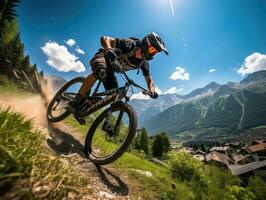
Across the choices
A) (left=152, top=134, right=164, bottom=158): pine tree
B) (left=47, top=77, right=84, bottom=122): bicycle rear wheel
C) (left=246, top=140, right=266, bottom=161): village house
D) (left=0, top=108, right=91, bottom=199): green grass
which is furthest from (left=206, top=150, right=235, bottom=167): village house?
(left=0, top=108, right=91, bottom=199): green grass

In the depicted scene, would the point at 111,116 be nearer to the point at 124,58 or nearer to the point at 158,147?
the point at 124,58

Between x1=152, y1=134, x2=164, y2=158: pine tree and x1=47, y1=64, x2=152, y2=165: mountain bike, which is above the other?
x1=152, y1=134, x2=164, y2=158: pine tree

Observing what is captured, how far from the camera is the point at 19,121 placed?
3.57 m

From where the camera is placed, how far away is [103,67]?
638 centimetres

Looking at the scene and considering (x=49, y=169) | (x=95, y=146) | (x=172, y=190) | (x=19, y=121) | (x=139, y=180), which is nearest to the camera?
(x=49, y=169)

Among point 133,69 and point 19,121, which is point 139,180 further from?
point 19,121

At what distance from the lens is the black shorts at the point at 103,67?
21.2ft

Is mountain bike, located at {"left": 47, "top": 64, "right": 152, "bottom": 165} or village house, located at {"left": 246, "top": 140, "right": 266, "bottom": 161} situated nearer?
mountain bike, located at {"left": 47, "top": 64, "right": 152, "bottom": 165}

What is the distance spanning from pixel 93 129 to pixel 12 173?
4859 mm

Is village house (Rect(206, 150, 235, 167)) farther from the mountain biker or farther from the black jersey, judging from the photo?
the black jersey

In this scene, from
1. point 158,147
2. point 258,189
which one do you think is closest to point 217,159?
point 158,147

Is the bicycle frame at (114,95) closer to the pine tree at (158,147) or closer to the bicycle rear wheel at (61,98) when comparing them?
the bicycle rear wheel at (61,98)

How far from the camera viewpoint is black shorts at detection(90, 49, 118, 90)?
21.2 ft

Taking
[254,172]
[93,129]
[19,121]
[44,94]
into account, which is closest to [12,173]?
[19,121]
